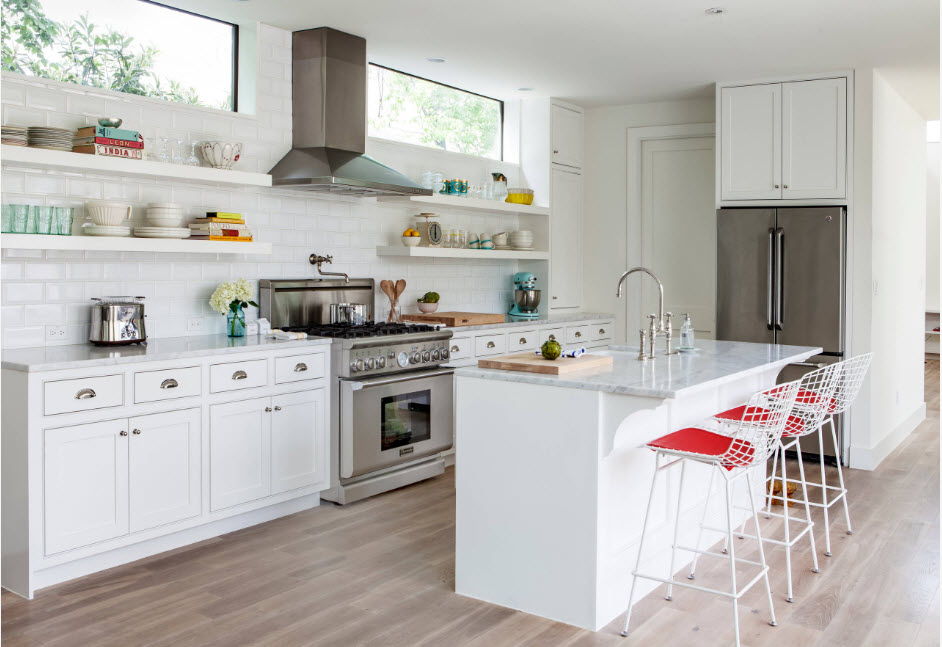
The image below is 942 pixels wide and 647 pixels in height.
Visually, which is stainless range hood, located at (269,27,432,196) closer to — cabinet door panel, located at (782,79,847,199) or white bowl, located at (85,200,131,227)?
white bowl, located at (85,200,131,227)

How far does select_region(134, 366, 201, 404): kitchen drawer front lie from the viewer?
3.72 metres

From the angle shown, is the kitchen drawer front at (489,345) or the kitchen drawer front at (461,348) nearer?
the kitchen drawer front at (461,348)

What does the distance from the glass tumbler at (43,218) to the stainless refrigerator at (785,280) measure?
446cm

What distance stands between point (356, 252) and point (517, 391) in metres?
2.64

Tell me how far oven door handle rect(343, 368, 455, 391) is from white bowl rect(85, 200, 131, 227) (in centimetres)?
144

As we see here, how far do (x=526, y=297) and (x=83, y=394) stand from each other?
398cm

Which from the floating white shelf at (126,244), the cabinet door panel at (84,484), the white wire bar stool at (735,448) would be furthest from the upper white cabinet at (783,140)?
the cabinet door panel at (84,484)

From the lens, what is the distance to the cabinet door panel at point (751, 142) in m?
6.07

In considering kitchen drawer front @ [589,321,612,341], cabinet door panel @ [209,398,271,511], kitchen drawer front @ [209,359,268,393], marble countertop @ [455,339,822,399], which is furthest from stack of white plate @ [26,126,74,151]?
kitchen drawer front @ [589,321,612,341]

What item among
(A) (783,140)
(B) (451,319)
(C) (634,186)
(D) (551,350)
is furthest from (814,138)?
(D) (551,350)

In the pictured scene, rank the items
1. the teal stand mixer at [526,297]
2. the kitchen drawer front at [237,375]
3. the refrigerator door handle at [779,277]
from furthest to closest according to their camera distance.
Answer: the teal stand mixer at [526,297], the refrigerator door handle at [779,277], the kitchen drawer front at [237,375]

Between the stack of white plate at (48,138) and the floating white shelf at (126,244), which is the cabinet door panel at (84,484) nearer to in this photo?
the floating white shelf at (126,244)

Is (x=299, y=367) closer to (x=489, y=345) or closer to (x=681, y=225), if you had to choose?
(x=489, y=345)

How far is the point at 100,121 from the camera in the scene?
392 cm
